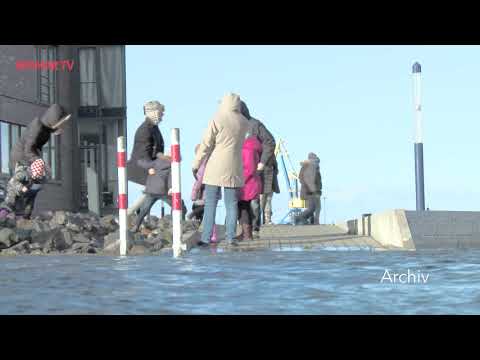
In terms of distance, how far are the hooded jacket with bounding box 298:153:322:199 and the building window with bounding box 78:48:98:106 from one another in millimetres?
10095

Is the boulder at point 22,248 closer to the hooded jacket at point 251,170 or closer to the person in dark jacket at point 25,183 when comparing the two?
the person in dark jacket at point 25,183

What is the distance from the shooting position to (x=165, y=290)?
7.11 m

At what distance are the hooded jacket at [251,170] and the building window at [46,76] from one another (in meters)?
13.9

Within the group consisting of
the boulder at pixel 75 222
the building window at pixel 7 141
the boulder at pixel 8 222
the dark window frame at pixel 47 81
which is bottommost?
the boulder at pixel 75 222

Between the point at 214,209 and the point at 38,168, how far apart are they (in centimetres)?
491

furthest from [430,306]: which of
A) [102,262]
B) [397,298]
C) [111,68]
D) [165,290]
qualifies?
[111,68]

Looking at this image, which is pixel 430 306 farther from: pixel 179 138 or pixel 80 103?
pixel 80 103

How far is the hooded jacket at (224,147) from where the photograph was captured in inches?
485

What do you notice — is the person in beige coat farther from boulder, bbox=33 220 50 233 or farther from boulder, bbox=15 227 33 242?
boulder, bbox=33 220 50 233

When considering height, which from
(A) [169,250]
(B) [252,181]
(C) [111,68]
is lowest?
(A) [169,250]

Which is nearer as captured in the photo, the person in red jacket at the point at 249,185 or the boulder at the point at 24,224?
the person in red jacket at the point at 249,185

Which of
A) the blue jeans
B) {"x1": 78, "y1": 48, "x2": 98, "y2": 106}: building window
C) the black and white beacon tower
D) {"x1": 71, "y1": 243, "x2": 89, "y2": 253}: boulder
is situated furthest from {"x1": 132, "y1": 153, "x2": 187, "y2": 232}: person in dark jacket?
{"x1": 78, "y1": 48, "x2": 98, "y2": 106}: building window

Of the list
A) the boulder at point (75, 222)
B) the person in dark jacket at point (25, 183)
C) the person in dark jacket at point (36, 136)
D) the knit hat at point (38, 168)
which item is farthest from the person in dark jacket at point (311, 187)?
the knit hat at point (38, 168)
